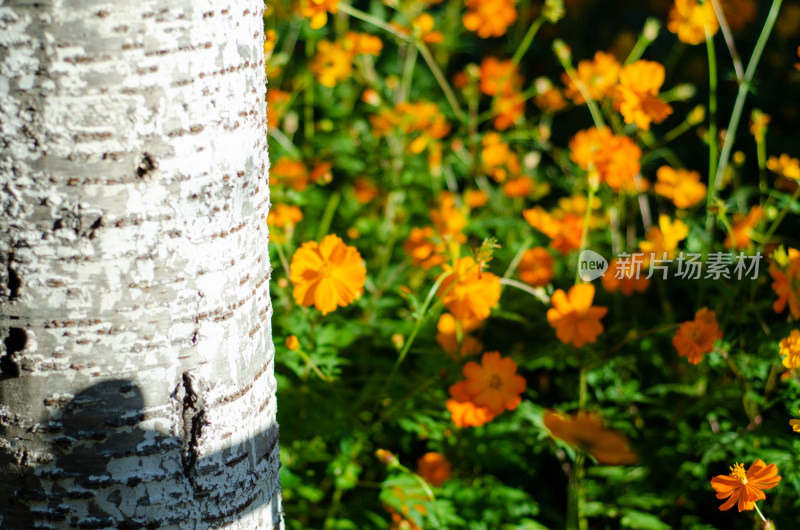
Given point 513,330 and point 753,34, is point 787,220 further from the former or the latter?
point 753,34

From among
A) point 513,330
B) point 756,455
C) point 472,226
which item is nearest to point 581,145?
point 472,226

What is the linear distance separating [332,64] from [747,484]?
1.72 metres

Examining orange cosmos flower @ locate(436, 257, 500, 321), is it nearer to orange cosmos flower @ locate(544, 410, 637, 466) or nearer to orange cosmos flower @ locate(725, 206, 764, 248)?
orange cosmos flower @ locate(544, 410, 637, 466)

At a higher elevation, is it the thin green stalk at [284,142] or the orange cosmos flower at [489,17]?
the orange cosmos flower at [489,17]

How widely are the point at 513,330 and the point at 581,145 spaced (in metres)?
0.58

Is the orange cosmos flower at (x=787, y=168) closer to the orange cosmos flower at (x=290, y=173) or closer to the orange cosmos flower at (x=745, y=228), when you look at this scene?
the orange cosmos flower at (x=745, y=228)

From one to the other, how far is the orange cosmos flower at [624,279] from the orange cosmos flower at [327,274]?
0.77 metres

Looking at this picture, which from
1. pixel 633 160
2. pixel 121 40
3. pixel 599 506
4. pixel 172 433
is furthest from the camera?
pixel 633 160

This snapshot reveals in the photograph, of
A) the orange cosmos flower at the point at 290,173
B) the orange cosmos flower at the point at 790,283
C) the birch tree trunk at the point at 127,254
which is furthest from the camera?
the orange cosmos flower at the point at 290,173

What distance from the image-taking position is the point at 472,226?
2.10 m

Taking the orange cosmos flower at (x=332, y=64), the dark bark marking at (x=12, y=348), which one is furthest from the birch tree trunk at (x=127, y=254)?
the orange cosmos flower at (x=332, y=64)

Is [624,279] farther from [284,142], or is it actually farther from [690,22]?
[284,142]

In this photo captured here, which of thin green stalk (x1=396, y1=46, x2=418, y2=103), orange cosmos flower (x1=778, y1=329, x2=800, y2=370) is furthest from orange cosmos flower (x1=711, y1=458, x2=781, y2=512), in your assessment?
thin green stalk (x1=396, y1=46, x2=418, y2=103)

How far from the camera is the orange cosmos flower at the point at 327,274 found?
1.35 metres
